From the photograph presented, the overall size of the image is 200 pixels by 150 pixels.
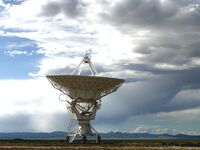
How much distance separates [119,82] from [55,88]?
50.3 ft

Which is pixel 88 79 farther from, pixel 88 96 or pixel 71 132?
pixel 71 132

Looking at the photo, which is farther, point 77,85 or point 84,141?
point 84,141

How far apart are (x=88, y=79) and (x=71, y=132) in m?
A: 18.6

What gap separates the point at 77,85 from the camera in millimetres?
106500

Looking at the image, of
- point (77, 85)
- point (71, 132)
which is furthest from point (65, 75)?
point (71, 132)

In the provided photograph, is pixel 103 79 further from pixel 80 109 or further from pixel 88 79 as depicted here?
pixel 80 109

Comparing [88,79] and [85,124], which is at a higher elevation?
[88,79]

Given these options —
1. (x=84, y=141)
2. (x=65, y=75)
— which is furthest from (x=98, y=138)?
(x=65, y=75)

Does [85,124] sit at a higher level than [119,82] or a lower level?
lower

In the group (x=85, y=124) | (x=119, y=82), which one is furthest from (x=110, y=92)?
(x=85, y=124)

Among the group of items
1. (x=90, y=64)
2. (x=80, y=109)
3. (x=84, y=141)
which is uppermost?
(x=90, y=64)

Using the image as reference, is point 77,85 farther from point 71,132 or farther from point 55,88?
point 71,132

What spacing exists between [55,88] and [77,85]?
17.3ft

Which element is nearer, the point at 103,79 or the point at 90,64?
the point at 103,79
